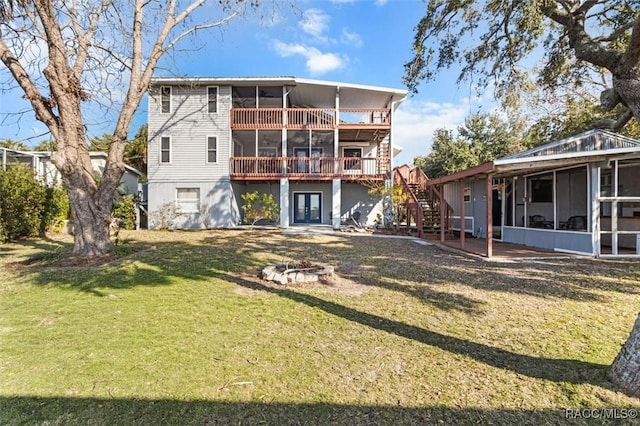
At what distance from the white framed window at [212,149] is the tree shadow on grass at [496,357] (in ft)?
47.0

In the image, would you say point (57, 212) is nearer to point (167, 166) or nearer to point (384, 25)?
point (167, 166)

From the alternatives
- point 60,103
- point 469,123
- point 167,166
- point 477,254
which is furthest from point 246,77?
point 469,123

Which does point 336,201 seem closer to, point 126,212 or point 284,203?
point 284,203

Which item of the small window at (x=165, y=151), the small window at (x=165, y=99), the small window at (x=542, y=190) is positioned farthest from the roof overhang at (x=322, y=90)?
the small window at (x=542, y=190)

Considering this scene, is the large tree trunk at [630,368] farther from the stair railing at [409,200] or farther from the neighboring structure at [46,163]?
the neighboring structure at [46,163]

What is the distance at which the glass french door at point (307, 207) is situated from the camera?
63.0 ft

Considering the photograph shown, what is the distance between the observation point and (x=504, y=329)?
4.00 meters

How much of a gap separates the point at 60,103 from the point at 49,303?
5699mm

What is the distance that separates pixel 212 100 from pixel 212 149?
262 cm

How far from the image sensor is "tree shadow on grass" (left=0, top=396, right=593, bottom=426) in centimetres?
233

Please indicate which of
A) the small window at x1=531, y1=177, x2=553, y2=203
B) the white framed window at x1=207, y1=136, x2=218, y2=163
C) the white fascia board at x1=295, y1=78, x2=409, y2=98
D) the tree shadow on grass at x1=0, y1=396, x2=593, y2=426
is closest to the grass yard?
the tree shadow on grass at x1=0, y1=396, x2=593, y2=426

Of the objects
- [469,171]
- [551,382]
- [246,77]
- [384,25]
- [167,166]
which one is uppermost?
[246,77]

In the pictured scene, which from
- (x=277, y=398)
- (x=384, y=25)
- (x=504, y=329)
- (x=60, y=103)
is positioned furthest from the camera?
(x=384, y=25)

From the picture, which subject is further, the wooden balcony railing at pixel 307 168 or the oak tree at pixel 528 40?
the wooden balcony railing at pixel 307 168
